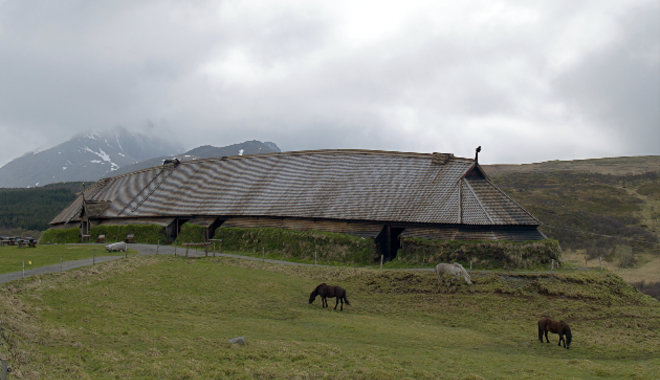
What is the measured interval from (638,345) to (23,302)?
24983 millimetres

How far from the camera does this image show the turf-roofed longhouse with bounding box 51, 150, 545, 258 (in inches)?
1503

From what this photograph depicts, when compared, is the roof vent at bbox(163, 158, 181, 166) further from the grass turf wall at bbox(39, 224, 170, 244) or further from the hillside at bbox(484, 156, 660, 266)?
the hillside at bbox(484, 156, 660, 266)

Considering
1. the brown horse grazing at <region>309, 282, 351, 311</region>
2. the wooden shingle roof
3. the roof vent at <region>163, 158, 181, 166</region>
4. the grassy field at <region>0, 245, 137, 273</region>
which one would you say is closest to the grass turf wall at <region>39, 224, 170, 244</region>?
the wooden shingle roof

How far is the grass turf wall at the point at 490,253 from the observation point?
34.7 meters

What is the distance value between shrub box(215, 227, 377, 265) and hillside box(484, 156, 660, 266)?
100 feet

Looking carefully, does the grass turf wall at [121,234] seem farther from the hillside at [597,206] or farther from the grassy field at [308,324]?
the hillside at [597,206]

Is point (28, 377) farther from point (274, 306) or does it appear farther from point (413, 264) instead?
point (413, 264)

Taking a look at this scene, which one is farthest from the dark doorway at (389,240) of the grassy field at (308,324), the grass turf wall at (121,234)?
the grass turf wall at (121,234)

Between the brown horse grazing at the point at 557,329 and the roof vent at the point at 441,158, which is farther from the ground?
the roof vent at the point at 441,158

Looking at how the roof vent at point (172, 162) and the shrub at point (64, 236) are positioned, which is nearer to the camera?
the shrub at point (64, 236)

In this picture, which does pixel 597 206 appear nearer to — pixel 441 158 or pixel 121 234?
pixel 441 158

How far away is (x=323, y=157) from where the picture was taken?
2122 inches

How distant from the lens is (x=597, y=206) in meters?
74.1

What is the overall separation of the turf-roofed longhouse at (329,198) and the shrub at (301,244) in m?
1.31
